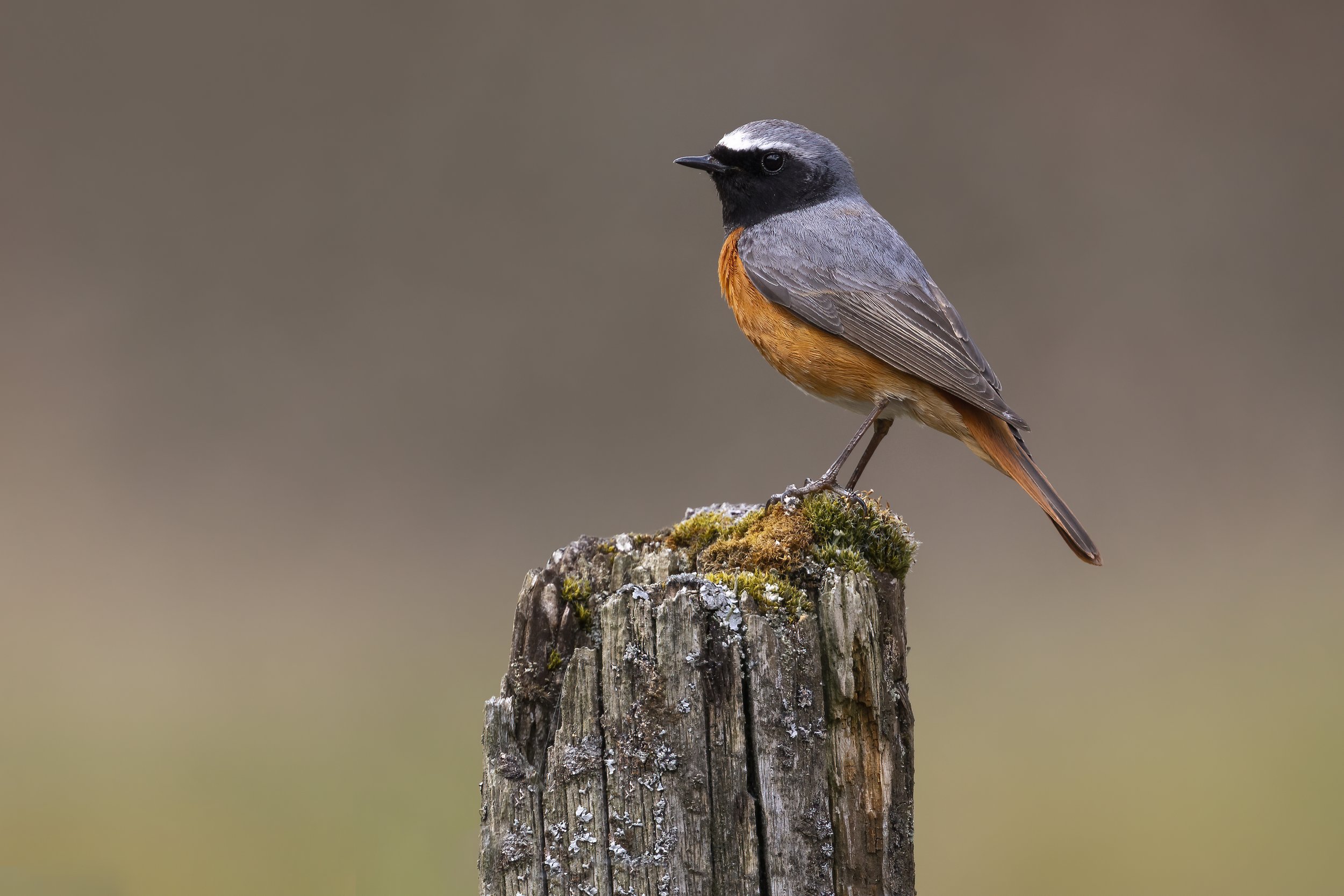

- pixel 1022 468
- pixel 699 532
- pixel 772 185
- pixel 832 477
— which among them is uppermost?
pixel 772 185

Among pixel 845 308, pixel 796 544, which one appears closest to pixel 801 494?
pixel 796 544

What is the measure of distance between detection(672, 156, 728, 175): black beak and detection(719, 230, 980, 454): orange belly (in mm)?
514

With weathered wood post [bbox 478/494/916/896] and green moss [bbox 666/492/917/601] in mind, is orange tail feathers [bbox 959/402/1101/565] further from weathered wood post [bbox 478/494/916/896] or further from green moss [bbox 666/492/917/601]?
weathered wood post [bbox 478/494/916/896]

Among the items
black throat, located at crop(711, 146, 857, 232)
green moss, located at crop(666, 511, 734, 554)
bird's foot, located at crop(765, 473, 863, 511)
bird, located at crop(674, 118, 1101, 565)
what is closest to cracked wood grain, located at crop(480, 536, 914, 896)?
bird's foot, located at crop(765, 473, 863, 511)

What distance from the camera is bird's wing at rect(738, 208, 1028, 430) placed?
408 cm

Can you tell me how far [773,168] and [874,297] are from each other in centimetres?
84

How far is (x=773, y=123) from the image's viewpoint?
4766 millimetres

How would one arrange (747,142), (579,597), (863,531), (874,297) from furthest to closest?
1. (747,142)
2. (874,297)
3. (863,531)
4. (579,597)

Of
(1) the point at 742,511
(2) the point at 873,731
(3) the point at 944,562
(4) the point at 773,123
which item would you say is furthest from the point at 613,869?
(3) the point at 944,562

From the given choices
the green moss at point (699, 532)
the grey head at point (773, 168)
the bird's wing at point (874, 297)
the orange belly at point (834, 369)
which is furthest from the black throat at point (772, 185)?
the green moss at point (699, 532)

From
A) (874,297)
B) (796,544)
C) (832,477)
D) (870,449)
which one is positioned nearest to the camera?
(796,544)

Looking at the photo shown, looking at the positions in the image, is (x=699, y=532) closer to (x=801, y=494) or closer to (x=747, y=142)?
(x=801, y=494)

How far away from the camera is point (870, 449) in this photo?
4211 mm

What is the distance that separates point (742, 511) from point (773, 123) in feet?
6.74
